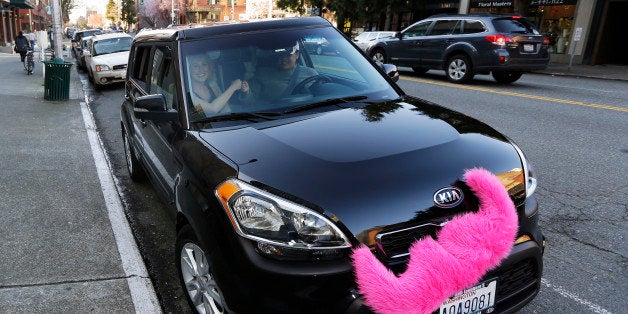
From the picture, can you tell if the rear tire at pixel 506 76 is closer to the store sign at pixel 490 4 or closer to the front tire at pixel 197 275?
the front tire at pixel 197 275

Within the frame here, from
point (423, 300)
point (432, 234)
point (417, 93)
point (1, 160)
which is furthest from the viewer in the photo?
point (417, 93)

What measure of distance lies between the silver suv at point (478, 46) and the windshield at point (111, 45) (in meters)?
9.52

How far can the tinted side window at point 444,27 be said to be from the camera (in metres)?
13.3

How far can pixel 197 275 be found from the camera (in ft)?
8.48

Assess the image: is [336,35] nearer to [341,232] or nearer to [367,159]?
[367,159]

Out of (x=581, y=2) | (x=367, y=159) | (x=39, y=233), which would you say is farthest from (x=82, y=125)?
(x=581, y=2)

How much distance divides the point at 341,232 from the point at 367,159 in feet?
1.43

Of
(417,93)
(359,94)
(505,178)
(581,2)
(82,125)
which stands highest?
(581,2)

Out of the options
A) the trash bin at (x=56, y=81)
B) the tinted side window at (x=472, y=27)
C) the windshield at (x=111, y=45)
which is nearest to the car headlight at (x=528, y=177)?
the trash bin at (x=56, y=81)

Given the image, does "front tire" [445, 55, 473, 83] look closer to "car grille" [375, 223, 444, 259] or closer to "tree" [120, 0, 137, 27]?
"car grille" [375, 223, 444, 259]

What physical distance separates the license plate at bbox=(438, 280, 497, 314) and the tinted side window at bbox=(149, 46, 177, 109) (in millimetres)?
2145

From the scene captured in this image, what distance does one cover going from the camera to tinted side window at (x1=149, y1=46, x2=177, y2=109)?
329cm

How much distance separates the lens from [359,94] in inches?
131

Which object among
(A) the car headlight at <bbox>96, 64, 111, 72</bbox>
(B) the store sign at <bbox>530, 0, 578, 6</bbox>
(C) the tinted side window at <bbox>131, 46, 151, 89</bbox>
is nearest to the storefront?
(B) the store sign at <bbox>530, 0, 578, 6</bbox>
